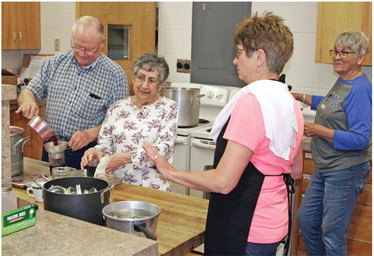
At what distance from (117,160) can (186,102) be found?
1691 mm

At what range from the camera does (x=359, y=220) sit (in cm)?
342

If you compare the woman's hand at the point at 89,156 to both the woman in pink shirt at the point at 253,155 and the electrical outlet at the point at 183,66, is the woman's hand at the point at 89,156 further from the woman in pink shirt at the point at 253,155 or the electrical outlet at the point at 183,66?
the electrical outlet at the point at 183,66

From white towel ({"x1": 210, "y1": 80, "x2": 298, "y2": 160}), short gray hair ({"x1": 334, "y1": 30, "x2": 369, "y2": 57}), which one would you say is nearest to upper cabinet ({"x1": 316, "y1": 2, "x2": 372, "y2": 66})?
short gray hair ({"x1": 334, "y1": 30, "x2": 369, "y2": 57})

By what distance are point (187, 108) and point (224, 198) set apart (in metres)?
2.34

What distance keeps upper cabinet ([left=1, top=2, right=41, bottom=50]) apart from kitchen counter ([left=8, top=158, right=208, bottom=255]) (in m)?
2.56

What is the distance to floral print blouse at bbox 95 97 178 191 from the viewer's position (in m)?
2.58

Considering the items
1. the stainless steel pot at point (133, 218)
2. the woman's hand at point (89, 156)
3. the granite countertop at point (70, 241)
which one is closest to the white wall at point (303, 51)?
the woman's hand at point (89, 156)

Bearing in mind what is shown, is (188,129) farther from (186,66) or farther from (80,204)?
(80,204)

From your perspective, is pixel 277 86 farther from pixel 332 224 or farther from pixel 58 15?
pixel 58 15

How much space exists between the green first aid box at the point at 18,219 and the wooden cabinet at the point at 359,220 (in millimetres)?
2378

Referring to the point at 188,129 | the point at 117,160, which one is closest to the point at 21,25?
the point at 188,129

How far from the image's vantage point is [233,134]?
1.64 meters

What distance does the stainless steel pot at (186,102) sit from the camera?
4.05 m

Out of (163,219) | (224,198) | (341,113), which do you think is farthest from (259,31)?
(341,113)
